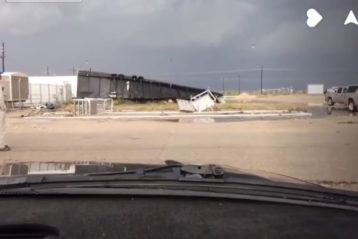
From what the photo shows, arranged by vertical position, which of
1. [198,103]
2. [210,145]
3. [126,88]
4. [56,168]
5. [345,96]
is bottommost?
[210,145]

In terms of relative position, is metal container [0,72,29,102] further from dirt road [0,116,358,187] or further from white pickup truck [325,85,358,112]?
white pickup truck [325,85,358,112]

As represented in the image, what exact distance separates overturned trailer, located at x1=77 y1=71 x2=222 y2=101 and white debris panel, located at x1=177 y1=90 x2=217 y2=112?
23.2ft

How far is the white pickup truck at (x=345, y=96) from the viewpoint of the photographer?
135ft

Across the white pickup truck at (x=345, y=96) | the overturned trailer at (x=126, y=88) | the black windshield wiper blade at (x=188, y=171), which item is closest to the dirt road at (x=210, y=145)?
the black windshield wiper blade at (x=188, y=171)

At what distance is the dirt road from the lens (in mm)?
13195

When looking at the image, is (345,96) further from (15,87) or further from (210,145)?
(210,145)

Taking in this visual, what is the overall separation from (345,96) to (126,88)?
15.8 meters

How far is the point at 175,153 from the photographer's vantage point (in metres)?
15.1

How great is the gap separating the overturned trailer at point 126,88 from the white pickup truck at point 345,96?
10.5m

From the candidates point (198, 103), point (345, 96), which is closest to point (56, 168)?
point (198, 103)

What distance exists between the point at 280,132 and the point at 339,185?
11.3 m

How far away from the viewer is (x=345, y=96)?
43.5m

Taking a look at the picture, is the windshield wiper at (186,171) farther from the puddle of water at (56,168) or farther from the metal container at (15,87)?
the metal container at (15,87)

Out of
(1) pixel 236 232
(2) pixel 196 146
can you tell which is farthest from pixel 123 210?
(2) pixel 196 146
